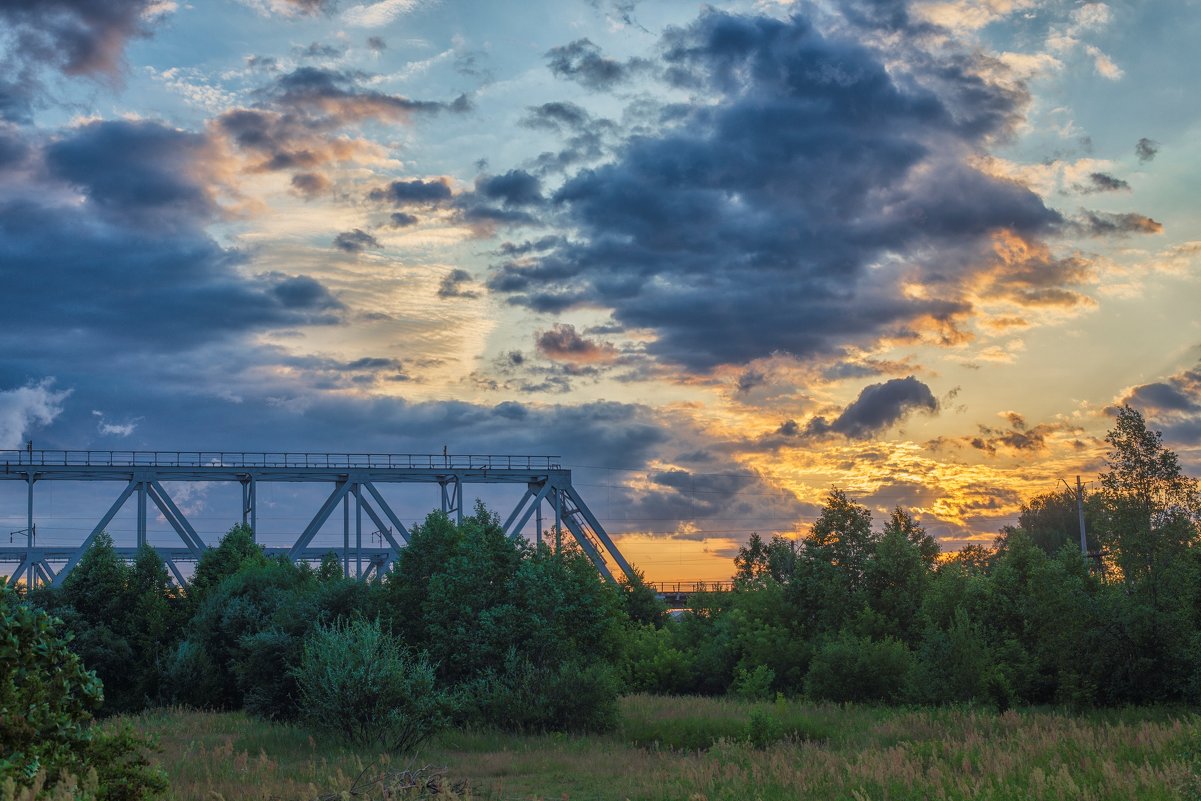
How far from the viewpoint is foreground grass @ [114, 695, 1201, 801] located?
21.8 meters

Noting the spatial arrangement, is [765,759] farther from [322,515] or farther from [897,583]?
[322,515]

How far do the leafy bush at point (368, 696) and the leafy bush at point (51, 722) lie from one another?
1991cm

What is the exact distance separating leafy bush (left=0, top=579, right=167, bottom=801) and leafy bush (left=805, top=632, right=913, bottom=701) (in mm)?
39134

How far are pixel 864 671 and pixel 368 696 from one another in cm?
2464

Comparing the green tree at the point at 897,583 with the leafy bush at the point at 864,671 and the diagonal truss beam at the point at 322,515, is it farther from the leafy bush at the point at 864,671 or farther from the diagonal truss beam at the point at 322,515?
the diagonal truss beam at the point at 322,515

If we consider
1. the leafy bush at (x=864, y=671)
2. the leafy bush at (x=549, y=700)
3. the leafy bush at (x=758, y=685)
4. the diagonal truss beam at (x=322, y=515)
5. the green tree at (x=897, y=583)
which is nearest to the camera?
the leafy bush at (x=549, y=700)

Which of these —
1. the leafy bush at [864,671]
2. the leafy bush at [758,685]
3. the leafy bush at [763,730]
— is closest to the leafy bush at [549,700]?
the leafy bush at [763,730]

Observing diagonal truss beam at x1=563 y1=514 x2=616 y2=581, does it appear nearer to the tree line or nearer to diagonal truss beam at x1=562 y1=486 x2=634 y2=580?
diagonal truss beam at x1=562 y1=486 x2=634 y2=580

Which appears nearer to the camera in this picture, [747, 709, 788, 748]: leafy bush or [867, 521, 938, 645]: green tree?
[747, 709, 788, 748]: leafy bush

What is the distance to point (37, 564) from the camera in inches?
4306

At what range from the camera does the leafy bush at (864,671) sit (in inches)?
1945

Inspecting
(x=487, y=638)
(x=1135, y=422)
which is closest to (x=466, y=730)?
(x=487, y=638)

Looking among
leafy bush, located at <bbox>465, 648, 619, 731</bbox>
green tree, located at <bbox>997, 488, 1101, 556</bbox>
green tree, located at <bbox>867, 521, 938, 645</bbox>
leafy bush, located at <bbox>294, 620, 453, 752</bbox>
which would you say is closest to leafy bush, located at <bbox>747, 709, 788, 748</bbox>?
leafy bush, located at <bbox>465, 648, 619, 731</bbox>

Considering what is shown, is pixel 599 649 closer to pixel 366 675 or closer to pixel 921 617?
pixel 366 675
